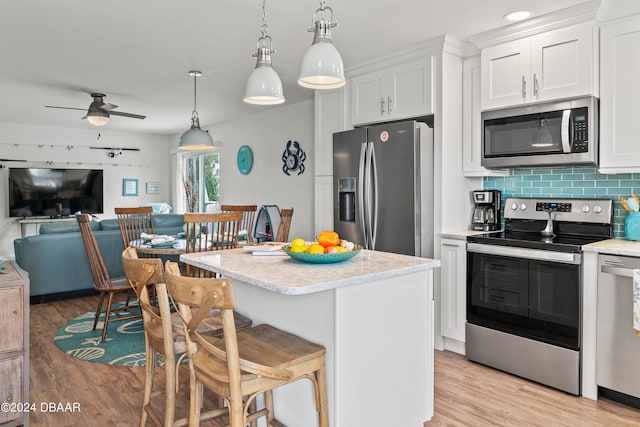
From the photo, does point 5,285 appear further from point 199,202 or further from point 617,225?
point 199,202

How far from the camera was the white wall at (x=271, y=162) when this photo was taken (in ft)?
19.4

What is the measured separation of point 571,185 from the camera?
3240mm

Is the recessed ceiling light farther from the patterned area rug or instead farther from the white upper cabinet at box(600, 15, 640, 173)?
the patterned area rug

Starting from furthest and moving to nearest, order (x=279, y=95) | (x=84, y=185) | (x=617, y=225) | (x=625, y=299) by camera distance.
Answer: (x=84, y=185)
(x=617, y=225)
(x=625, y=299)
(x=279, y=95)

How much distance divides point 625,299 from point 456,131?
Answer: 1675 millimetres

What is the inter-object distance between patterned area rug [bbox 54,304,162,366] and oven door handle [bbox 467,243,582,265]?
2.43 meters

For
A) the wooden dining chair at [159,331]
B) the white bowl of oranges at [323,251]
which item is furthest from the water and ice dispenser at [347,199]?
the wooden dining chair at [159,331]

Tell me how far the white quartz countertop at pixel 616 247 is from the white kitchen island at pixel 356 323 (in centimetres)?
119

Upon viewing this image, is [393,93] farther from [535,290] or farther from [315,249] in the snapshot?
[315,249]

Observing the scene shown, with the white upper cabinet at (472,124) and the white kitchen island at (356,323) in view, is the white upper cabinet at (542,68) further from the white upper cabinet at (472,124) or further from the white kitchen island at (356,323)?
the white kitchen island at (356,323)

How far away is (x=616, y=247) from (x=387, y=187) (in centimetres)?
160

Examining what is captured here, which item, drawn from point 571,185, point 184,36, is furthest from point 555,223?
point 184,36

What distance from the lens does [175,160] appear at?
30.4 feet

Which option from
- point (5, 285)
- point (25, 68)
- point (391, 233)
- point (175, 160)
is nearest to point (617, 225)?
point (391, 233)
